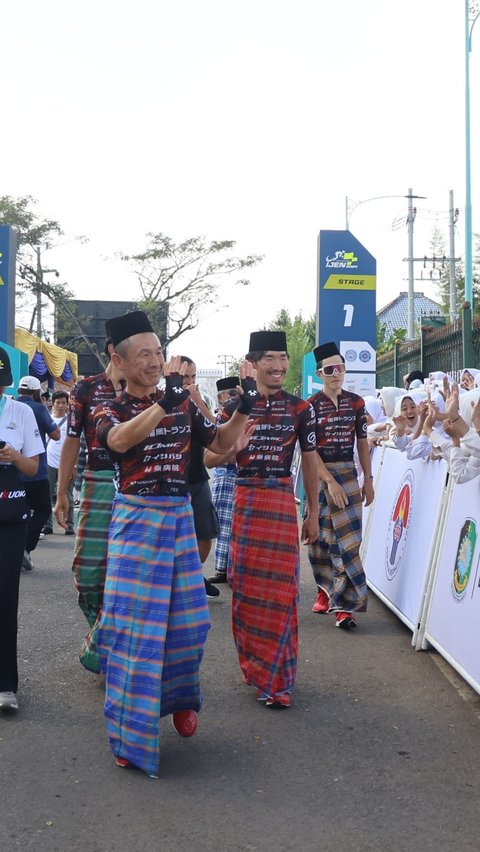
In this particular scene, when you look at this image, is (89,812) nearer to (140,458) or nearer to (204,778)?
(204,778)

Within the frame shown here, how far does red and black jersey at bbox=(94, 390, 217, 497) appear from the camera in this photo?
419 cm

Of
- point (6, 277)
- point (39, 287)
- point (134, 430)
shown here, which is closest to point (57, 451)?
point (6, 277)

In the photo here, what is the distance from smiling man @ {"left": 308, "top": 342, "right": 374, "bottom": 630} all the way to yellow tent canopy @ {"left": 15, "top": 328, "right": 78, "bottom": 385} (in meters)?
14.1

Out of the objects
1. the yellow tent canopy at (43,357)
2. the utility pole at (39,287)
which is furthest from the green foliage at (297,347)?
the yellow tent canopy at (43,357)

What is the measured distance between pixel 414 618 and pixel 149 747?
9.99 feet

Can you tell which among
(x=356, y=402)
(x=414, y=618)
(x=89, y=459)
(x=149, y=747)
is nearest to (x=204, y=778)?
(x=149, y=747)

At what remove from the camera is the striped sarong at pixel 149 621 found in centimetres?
410

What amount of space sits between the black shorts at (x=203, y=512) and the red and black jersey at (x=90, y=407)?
2.20 metres

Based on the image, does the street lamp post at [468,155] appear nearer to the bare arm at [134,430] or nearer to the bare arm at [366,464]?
the bare arm at [366,464]

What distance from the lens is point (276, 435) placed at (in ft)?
18.3

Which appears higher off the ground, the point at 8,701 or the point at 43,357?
the point at 43,357

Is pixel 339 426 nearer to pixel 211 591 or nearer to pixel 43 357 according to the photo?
pixel 211 591

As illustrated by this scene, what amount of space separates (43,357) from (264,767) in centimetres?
1877

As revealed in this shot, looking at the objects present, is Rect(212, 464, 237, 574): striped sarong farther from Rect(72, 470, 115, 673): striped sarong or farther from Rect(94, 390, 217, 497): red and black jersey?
Rect(94, 390, 217, 497): red and black jersey
